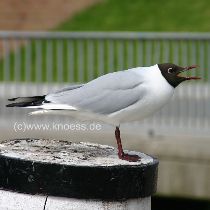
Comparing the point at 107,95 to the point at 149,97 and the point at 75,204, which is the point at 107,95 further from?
the point at 75,204

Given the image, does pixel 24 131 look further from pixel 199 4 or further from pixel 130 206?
pixel 199 4

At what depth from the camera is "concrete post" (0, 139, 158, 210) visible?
415 cm

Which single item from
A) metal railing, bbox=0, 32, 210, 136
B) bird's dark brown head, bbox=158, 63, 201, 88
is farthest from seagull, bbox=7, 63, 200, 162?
metal railing, bbox=0, 32, 210, 136

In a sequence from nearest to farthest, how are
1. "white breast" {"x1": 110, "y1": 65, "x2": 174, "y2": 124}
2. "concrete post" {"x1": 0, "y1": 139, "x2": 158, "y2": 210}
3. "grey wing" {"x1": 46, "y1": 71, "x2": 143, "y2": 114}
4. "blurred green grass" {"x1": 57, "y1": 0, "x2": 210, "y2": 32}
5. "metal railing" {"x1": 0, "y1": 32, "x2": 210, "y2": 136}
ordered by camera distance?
"concrete post" {"x1": 0, "y1": 139, "x2": 158, "y2": 210} < "white breast" {"x1": 110, "y1": 65, "x2": 174, "y2": 124} < "grey wing" {"x1": 46, "y1": 71, "x2": 143, "y2": 114} < "metal railing" {"x1": 0, "y1": 32, "x2": 210, "y2": 136} < "blurred green grass" {"x1": 57, "y1": 0, "x2": 210, "y2": 32}

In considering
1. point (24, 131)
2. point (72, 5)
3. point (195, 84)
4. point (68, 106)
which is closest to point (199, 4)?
point (72, 5)

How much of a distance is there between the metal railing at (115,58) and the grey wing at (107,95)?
4.33m

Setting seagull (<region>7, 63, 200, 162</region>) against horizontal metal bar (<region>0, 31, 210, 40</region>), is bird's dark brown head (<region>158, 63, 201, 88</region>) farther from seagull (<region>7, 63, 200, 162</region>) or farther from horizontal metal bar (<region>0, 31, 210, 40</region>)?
horizontal metal bar (<region>0, 31, 210, 40</region>)

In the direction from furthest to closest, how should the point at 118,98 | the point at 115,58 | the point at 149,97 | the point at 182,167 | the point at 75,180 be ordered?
the point at 115,58 < the point at 182,167 < the point at 118,98 < the point at 149,97 < the point at 75,180

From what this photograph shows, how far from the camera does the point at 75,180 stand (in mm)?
4148

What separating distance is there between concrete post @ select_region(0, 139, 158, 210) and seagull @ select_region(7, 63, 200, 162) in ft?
0.71

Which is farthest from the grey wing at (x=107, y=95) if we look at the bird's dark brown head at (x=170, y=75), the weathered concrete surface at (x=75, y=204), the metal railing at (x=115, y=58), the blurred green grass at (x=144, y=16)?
the blurred green grass at (x=144, y=16)

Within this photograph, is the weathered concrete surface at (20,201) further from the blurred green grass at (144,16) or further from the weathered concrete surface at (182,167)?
the blurred green grass at (144,16)

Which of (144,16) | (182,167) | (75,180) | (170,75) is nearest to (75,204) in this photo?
(75,180)

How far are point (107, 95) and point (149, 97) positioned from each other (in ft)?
0.97
